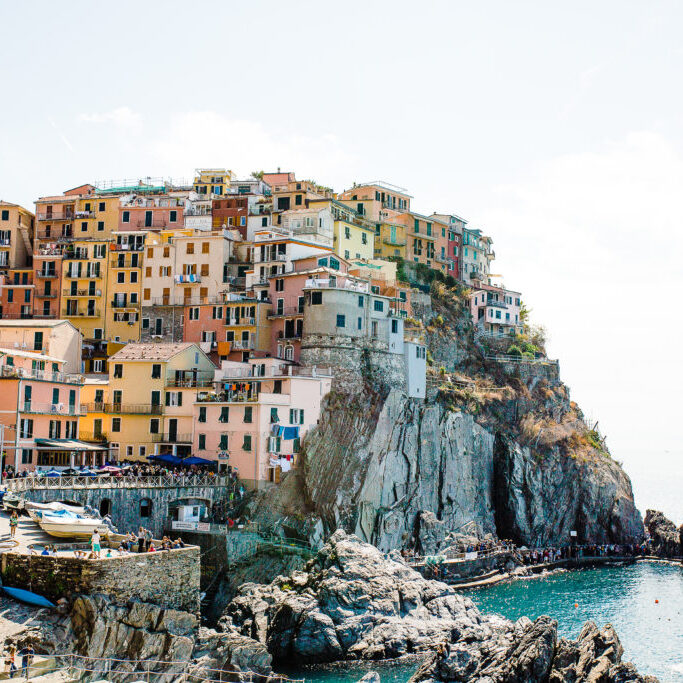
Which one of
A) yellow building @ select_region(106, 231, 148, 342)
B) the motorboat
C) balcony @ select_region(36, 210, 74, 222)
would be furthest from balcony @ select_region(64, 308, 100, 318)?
the motorboat

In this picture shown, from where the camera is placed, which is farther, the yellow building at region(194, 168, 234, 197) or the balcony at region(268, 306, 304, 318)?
the yellow building at region(194, 168, 234, 197)

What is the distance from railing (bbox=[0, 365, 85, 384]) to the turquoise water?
25.6m

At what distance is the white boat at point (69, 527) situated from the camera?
4422cm

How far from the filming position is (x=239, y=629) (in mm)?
52469

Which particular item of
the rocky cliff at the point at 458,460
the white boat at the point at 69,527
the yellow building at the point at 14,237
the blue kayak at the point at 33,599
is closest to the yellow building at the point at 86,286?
the yellow building at the point at 14,237

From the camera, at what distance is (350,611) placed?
55469mm

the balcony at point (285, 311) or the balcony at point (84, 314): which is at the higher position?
the balcony at point (84, 314)

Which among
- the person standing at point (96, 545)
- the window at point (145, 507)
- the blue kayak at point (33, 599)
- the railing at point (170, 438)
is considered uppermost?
the railing at point (170, 438)

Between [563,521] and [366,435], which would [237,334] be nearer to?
[366,435]

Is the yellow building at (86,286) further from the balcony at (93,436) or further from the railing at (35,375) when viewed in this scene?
the railing at (35,375)

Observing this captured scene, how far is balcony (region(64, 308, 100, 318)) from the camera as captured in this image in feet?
291

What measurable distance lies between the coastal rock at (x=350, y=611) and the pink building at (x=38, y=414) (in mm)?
16191

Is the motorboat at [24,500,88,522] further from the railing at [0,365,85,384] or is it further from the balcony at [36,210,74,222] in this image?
the balcony at [36,210,74,222]

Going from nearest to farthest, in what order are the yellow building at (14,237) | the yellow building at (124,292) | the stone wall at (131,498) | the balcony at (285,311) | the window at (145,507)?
1. the stone wall at (131,498)
2. the window at (145,507)
3. the balcony at (285,311)
4. the yellow building at (124,292)
5. the yellow building at (14,237)
